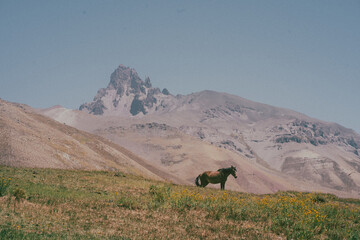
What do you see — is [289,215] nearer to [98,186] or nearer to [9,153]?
[98,186]

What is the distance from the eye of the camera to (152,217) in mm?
15133

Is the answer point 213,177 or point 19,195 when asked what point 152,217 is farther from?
point 213,177

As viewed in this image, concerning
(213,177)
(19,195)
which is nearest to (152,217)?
(19,195)

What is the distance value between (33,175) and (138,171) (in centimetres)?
8495

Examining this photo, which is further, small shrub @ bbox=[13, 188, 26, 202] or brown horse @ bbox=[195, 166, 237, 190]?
brown horse @ bbox=[195, 166, 237, 190]

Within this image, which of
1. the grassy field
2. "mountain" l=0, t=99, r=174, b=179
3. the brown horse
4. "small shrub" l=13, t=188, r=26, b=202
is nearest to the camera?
the grassy field

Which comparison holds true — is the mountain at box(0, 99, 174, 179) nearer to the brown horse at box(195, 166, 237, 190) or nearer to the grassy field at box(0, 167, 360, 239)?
the brown horse at box(195, 166, 237, 190)

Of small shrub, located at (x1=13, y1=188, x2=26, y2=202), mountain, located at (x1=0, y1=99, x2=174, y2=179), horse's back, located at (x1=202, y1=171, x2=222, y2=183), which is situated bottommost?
mountain, located at (x1=0, y1=99, x2=174, y2=179)

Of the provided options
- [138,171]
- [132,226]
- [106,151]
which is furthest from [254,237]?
[106,151]

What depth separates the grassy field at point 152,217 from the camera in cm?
1256

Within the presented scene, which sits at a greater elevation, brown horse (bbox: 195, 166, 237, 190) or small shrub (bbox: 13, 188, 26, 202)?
brown horse (bbox: 195, 166, 237, 190)

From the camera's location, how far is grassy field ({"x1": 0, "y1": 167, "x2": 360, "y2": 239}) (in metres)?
12.6

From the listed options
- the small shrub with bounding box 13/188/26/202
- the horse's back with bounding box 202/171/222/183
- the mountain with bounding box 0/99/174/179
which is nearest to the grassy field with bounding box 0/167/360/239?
the small shrub with bounding box 13/188/26/202

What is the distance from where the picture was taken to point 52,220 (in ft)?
43.4
